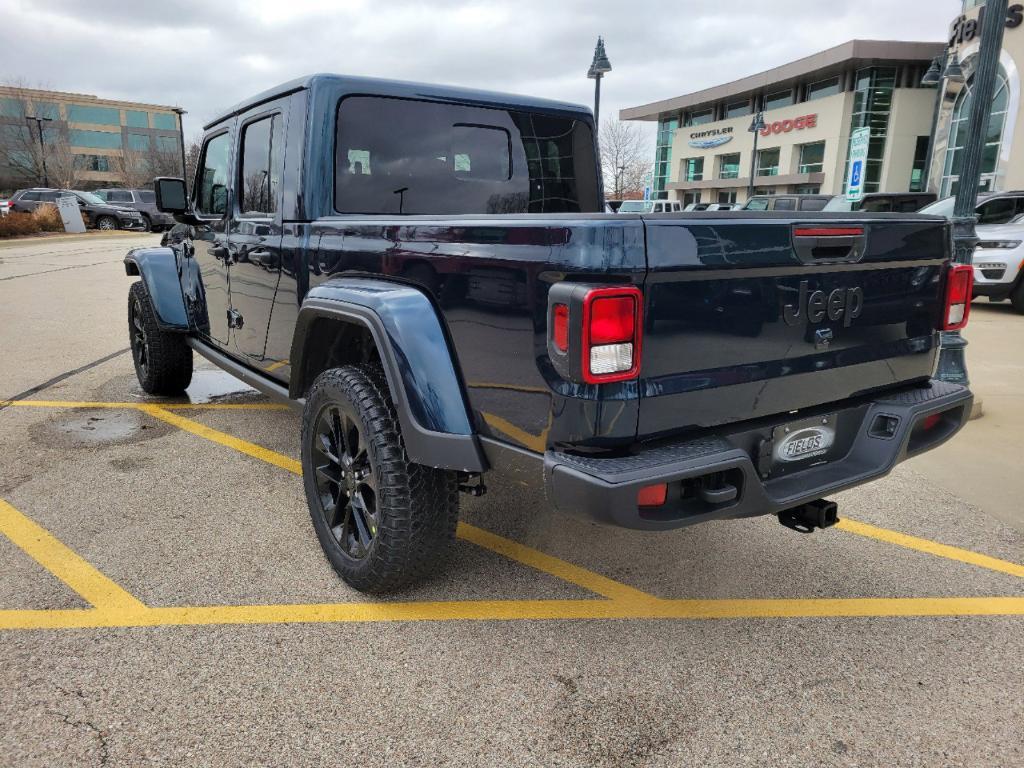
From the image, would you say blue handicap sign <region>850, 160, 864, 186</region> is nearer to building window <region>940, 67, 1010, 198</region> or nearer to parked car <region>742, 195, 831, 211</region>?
parked car <region>742, 195, 831, 211</region>

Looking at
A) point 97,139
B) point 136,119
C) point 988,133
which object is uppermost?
point 136,119

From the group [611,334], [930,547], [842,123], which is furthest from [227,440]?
[842,123]

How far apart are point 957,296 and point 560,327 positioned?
6.06 feet

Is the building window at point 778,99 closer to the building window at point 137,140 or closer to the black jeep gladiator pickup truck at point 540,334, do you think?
the black jeep gladiator pickup truck at point 540,334

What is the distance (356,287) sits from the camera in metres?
2.75

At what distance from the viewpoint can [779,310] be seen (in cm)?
232

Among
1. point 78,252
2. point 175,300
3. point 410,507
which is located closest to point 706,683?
point 410,507

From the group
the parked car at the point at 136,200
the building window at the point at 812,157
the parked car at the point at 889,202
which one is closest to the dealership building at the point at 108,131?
the parked car at the point at 136,200

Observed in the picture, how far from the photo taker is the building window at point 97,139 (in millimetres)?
84938

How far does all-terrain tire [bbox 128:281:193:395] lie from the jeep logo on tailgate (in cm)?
424

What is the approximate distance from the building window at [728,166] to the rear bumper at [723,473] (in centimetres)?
5847

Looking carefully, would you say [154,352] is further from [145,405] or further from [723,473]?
[723,473]

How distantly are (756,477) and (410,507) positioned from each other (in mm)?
1169

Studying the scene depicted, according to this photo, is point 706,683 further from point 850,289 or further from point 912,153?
point 912,153
